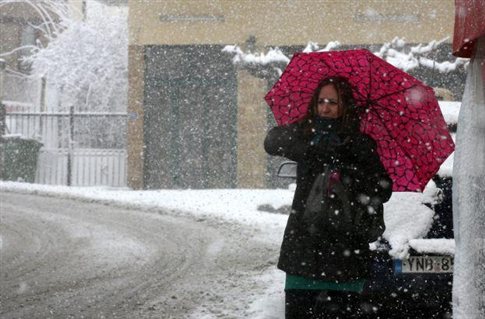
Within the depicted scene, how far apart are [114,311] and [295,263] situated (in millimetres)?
3133

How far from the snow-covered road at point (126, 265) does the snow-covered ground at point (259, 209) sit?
0.22m

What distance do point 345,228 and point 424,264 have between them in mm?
1766

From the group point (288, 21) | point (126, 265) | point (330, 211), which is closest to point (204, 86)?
point (288, 21)

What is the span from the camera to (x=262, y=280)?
24.1 feet

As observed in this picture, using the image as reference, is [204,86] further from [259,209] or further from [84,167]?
[259,209]

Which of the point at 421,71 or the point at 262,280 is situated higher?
the point at 421,71

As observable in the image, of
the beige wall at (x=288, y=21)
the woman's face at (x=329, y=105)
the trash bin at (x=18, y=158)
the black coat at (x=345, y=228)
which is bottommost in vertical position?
the trash bin at (x=18, y=158)

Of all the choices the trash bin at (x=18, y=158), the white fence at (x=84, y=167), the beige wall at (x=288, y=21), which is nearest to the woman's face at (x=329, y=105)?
the beige wall at (x=288, y=21)

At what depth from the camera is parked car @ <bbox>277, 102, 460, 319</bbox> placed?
4.77 m

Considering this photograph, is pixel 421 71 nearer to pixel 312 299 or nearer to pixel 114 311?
pixel 114 311

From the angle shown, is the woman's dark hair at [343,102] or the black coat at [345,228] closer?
the black coat at [345,228]

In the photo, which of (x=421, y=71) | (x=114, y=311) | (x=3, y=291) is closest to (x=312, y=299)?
(x=114, y=311)

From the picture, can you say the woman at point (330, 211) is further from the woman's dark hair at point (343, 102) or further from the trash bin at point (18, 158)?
the trash bin at point (18, 158)

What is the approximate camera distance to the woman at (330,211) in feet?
10.6
